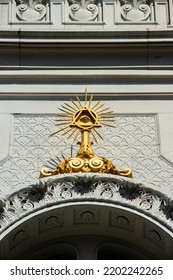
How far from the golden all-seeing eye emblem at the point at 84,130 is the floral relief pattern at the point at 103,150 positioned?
0.12m

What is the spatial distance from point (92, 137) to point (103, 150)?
220mm

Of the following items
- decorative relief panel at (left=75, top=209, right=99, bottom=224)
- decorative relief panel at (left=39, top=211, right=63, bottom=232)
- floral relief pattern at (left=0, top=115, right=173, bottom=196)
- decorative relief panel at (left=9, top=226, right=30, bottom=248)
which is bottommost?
decorative relief panel at (left=9, top=226, right=30, bottom=248)

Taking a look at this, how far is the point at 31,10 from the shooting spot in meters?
14.9

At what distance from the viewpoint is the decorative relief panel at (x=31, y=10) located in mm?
14828

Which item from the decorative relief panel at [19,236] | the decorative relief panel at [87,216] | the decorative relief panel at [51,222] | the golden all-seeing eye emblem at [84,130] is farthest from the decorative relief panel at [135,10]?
the decorative relief panel at [19,236]

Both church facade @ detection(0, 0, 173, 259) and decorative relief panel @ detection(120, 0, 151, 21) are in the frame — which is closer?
church facade @ detection(0, 0, 173, 259)

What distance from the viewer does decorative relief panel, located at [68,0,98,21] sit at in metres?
14.8

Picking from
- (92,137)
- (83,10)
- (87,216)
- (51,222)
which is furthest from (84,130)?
(83,10)

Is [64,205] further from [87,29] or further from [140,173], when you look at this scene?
[87,29]

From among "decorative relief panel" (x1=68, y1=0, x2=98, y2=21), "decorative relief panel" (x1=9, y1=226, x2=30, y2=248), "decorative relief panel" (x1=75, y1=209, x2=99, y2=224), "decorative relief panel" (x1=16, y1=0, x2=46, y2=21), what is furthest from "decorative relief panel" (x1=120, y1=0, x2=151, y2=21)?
"decorative relief panel" (x1=9, y1=226, x2=30, y2=248)

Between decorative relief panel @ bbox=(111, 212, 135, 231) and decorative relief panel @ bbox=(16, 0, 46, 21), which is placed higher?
decorative relief panel @ bbox=(16, 0, 46, 21)

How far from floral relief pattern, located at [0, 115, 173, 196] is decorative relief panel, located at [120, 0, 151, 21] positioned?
163 centimetres

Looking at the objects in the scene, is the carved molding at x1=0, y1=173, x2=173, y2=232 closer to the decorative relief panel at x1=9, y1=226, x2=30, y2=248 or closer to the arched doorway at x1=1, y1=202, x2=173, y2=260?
the arched doorway at x1=1, y1=202, x2=173, y2=260
